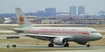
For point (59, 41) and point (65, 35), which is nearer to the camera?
point (59, 41)

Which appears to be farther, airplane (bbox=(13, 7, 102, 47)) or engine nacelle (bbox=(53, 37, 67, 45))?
airplane (bbox=(13, 7, 102, 47))

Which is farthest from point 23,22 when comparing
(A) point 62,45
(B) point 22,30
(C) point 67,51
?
(C) point 67,51

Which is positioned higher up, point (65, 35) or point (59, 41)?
point (65, 35)

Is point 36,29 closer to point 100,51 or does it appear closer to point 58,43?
point 58,43

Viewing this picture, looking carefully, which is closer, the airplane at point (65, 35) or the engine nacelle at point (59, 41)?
the engine nacelle at point (59, 41)

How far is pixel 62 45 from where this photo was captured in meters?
73.5

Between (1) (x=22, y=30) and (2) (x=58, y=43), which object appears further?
(1) (x=22, y=30)

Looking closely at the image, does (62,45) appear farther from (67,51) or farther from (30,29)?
(67,51)

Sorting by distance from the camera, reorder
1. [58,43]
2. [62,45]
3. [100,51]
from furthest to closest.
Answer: [62,45] < [58,43] < [100,51]

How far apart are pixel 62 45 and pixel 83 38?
454cm

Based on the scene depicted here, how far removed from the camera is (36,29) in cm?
7381

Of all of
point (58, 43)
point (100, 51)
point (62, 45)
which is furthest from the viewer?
point (62, 45)

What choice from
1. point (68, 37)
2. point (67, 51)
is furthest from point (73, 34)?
point (67, 51)

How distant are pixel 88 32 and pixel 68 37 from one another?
337 cm
